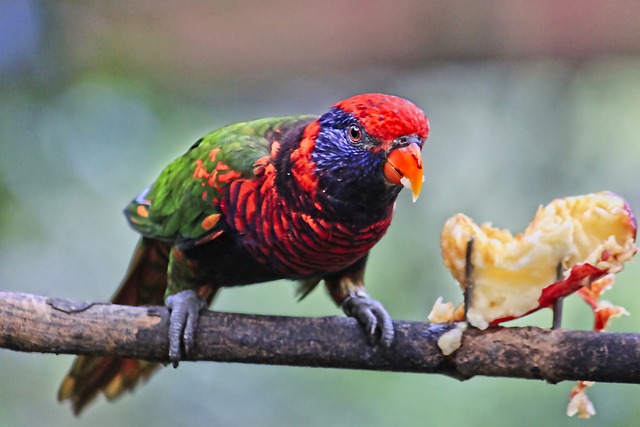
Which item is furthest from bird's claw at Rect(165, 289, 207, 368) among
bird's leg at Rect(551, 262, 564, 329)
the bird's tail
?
bird's leg at Rect(551, 262, 564, 329)

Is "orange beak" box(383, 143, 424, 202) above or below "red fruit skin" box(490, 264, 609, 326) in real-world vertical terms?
above

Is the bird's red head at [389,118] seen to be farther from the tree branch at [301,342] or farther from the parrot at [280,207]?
the tree branch at [301,342]

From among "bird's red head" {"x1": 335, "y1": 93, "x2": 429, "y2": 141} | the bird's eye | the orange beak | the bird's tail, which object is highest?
"bird's red head" {"x1": 335, "y1": 93, "x2": 429, "y2": 141}

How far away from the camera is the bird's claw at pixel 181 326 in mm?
1769

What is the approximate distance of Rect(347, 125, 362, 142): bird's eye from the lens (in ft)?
5.40

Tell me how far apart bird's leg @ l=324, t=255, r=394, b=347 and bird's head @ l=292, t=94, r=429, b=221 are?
0.32 meters

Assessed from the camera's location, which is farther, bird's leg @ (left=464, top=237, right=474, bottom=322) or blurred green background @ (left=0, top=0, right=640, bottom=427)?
blurred green background @ (left=0, top=0, right=640, bottom=427)

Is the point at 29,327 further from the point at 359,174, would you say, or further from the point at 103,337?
the point at 359,174

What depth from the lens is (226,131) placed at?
82.0 inches

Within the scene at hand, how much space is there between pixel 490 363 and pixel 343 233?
47cm

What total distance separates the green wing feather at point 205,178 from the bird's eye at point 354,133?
304 mm

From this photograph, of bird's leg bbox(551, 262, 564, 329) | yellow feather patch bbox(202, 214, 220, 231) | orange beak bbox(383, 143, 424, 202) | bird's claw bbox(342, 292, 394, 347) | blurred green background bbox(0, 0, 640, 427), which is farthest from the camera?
blurred green background bbox(0, 0, 640, 427)

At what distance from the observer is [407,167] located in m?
1.56

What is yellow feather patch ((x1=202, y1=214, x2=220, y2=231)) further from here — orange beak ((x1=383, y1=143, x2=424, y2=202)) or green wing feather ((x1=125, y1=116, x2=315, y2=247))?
orange beak ((x1=383, y1=143, x2=424, y2=202))
